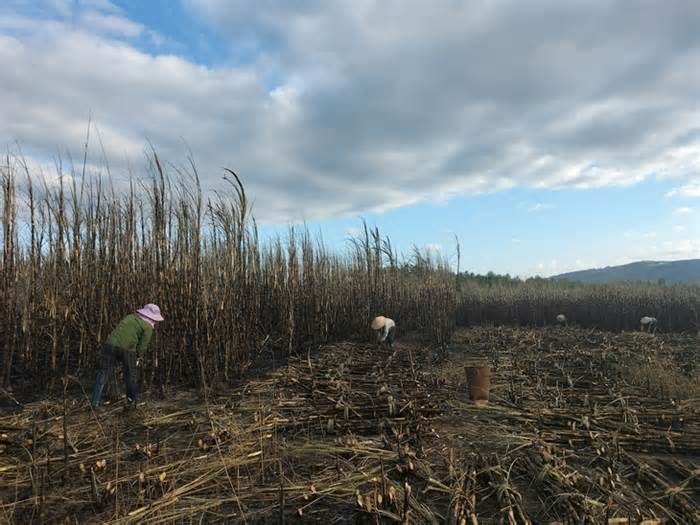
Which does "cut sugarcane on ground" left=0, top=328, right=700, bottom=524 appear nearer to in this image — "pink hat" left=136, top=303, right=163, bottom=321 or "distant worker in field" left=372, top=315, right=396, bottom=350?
"pink hat" left=136, top=303, right=163, bottom=321

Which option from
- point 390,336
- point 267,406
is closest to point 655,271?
point 390,336

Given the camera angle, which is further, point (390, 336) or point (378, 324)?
point (390, 336)

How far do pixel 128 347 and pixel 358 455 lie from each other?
2633mm

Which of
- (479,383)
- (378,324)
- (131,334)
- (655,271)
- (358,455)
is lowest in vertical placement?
(358,455)

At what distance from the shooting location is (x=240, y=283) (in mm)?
5582

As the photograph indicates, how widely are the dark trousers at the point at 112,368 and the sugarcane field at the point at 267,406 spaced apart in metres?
0.02

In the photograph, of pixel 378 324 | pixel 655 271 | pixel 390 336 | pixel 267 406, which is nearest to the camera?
pixel 267 406

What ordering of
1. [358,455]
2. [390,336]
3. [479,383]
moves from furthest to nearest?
[390,336], [479,383], [358,455]

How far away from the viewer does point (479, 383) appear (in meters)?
4.52

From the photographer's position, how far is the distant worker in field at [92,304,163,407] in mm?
4105

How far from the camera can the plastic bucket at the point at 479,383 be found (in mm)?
4500

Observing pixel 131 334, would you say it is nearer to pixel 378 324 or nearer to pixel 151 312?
pixel 151 312

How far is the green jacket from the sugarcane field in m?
0.01

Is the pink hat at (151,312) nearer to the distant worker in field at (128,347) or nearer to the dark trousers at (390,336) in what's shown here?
the distant worker in field at (128,347)
